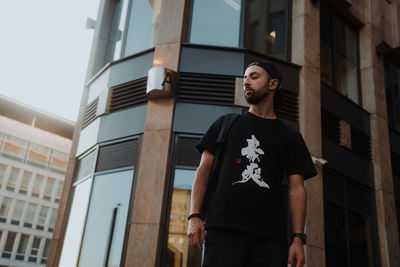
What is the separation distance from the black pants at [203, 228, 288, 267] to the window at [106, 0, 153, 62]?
798 cm

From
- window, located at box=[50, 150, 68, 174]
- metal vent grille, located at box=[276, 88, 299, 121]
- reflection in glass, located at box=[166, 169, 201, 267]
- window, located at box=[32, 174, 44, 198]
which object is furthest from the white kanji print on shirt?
window, located at box=[50, 150, 68, 174]

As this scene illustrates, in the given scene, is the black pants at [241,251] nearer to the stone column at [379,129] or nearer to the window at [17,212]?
the stone column at [379,129]

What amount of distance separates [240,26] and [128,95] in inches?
113

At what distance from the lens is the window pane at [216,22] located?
9.42 metres

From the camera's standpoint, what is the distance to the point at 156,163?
8.25 metres

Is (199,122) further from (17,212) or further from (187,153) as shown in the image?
(17,212)

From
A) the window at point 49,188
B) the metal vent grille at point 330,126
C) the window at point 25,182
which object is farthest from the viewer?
the window at point 49,188

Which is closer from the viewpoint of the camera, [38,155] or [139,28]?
[139,28]

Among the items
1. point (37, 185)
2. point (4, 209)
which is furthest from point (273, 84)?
point (37, 185)

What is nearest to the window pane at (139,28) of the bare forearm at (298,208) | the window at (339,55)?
the window at (339,55)

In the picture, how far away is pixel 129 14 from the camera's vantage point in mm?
10992

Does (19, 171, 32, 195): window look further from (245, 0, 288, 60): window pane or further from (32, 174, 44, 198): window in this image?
(245, 0, 288, 60): window pane

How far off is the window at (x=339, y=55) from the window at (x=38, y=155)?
4614 centimetres

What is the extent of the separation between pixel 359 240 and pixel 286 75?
4.07 meters
